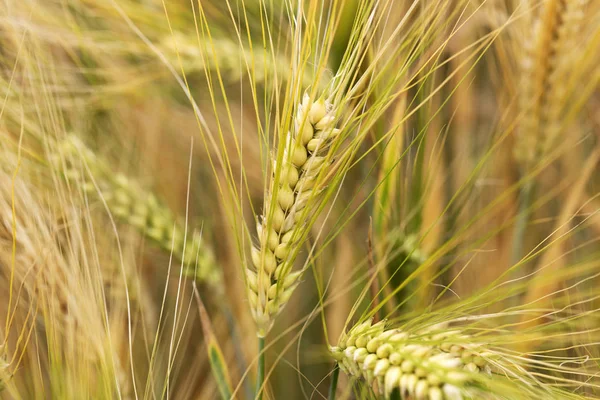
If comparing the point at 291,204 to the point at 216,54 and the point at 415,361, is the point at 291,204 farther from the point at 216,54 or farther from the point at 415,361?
the point at 216,54

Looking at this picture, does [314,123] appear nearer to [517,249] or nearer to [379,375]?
[379,375]

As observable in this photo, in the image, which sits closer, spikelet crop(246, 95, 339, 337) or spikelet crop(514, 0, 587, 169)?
spikelet crop(246, 95, 339, 337)

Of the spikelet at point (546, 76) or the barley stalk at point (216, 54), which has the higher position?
the barley stalk at point (216, 54)

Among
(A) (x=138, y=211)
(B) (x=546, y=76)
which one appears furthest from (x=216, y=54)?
(B) (x=546, y=76)

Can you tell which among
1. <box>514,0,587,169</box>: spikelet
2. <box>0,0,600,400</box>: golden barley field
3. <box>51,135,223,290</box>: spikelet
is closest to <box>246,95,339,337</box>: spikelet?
<box>0,0,600,400</box>: golden barley field

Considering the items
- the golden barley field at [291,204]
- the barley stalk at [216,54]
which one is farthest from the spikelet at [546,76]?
the barley stalk at [216,54]

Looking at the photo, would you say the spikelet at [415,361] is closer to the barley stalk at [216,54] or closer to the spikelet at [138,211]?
the spikelet at [138,211]

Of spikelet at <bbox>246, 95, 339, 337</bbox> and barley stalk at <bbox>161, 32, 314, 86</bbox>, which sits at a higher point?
barley stalk at <bbox>161, 32, 314, 86</bbox>

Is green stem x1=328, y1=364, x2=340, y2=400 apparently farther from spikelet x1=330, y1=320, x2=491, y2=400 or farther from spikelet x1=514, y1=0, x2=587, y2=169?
spikelet x1=514, y1=0, x2=587, y2=169

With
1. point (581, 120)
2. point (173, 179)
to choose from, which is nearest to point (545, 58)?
point (581, 120)
